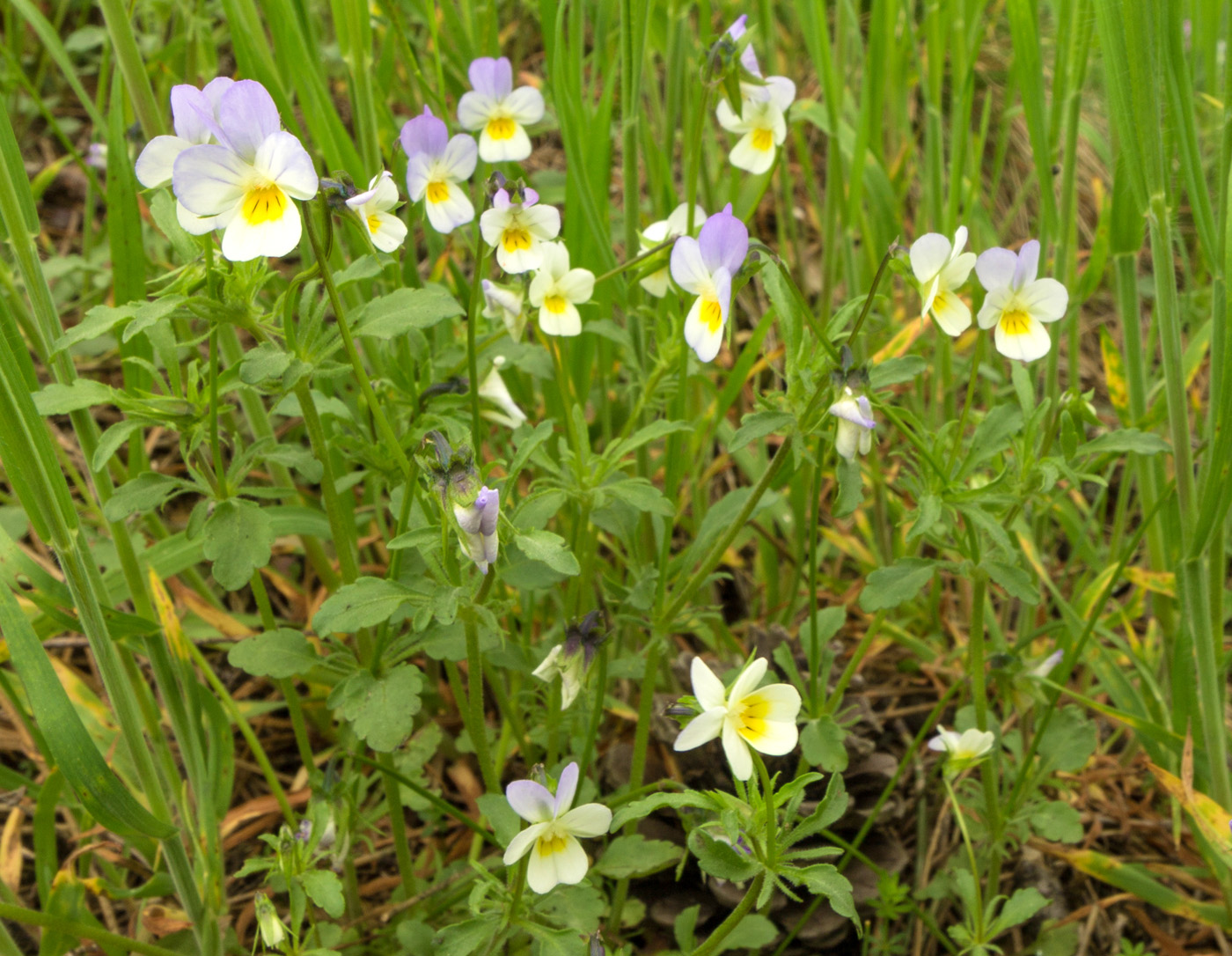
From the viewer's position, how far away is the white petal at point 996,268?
3.88 feet

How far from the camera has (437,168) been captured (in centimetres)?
132

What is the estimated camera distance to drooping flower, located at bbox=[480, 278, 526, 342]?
4.27ft

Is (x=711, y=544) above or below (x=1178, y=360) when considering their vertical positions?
below

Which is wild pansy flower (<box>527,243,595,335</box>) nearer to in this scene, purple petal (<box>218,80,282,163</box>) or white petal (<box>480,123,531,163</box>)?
white petal (<box>480,123,531,163</box>)

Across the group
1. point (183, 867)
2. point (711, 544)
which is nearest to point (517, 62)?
point (711, 544)

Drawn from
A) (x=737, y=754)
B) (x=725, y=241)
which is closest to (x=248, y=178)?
(x=725, y=241)

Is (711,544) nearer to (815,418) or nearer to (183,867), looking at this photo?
(815,418)

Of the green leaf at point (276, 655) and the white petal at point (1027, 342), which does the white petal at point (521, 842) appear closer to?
the green leaf at point (276, 655)

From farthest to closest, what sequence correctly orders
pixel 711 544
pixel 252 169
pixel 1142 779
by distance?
1. pixel 1142 779
2. pixel 711 544
3. pixel 252 169

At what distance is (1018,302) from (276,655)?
99cm

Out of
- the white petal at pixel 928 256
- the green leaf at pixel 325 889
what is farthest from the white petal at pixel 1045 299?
the green leaf at pixel 325 889

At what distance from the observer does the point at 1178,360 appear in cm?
130

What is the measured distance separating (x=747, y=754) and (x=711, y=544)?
24.1 inches

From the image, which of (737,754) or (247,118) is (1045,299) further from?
(247,118)
